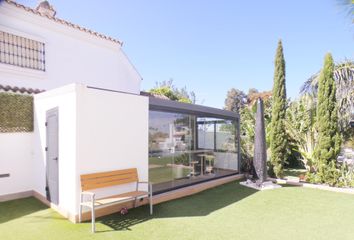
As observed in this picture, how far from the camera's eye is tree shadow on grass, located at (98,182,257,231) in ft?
20.0

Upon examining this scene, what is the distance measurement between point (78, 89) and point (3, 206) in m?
4.74

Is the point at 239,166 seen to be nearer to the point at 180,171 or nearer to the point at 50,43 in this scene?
the point at 180,171

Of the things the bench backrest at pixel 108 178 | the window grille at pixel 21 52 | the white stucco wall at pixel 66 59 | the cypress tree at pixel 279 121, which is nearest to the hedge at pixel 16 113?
the white stucco wall at pixel 66 59

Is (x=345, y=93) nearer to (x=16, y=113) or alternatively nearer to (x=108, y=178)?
(x=108, y=178)

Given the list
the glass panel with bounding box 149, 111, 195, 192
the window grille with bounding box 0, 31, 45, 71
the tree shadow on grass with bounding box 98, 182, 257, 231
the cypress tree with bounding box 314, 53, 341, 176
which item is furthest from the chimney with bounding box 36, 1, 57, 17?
the cypress tree with bounding box 314, 53, 341, 176

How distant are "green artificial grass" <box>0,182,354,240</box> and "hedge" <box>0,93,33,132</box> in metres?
2.61

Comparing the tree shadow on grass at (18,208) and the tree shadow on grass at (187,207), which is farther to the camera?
the tree shadow on grass at (18,208)

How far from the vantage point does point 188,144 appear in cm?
1031

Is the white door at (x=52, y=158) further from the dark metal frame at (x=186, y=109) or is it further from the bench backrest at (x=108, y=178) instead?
the dark metal frame at (x=186, y=109)

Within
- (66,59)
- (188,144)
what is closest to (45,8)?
(66,59)

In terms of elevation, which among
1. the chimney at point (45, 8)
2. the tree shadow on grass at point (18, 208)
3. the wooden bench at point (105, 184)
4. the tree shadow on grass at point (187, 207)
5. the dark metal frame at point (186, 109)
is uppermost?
the chimney at point (45, 8)

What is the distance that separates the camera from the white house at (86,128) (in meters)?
6.32

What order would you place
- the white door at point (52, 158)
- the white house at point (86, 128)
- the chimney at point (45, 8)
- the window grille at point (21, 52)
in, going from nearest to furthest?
the white house at point (86, 128), the white door at point (52, 158), the window grille at point (21, 52), the chimney at point (45, 8)

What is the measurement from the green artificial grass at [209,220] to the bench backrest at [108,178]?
0.92m
